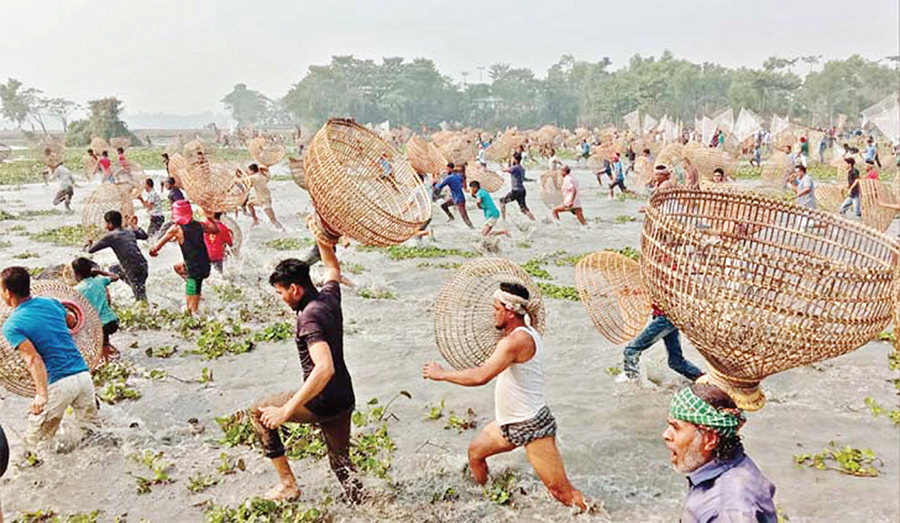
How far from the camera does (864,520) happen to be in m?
4.45

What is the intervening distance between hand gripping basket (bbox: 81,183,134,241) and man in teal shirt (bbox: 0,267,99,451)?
712cm

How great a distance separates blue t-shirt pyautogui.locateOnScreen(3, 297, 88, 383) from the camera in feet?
15.8

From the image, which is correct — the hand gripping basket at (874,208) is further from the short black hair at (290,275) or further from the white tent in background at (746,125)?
the white tent in background at (746,125)

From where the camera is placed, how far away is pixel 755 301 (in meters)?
2.62

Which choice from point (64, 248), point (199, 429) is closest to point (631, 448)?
point (199, 429)

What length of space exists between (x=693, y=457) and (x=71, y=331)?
5171 millimetres

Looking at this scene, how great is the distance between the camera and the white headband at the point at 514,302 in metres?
4.16

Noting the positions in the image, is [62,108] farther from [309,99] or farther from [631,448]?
[631,448]

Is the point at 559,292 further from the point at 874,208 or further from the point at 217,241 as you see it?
the point at 874,208

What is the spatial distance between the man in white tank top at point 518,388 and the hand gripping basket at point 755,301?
130 centimetres

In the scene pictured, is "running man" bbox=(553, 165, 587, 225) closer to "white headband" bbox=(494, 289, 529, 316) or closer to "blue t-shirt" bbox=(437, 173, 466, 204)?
"blue t-shirt" bbox=(437, 173, 466, 204)

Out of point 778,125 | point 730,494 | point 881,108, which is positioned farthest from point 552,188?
point 881,108

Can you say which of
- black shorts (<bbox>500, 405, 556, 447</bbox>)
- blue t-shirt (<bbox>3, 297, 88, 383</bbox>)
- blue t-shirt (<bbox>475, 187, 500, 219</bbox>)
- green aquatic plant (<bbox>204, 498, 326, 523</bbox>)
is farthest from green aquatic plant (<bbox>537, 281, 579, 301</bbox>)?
blue t-shirt (<bbox>3, 297, 88, 383</bbox>)

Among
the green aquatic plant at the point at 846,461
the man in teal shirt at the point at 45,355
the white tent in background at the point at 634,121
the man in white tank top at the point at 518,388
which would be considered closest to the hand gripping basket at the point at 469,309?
the man in white tank top at the point at 518,388
